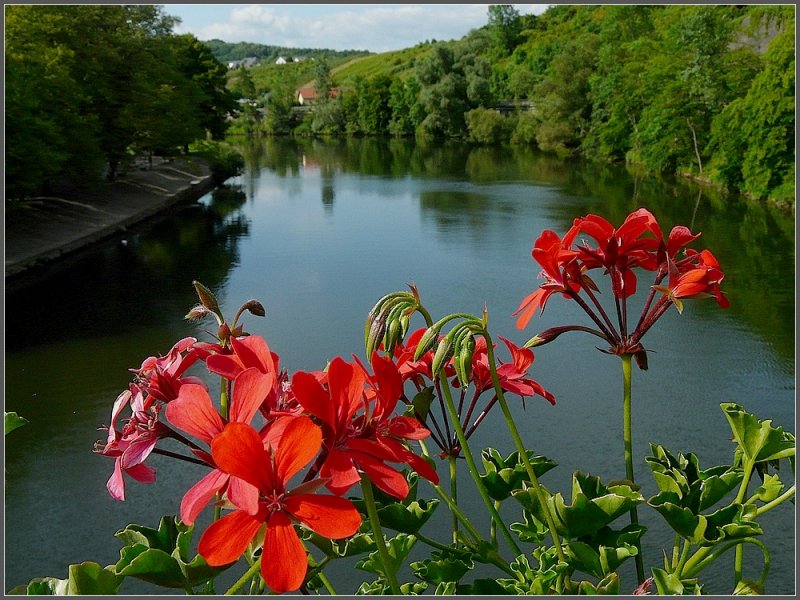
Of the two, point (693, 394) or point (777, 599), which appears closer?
point (777, 599)

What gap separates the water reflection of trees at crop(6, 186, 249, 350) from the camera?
460 inches

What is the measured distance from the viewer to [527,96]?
4666 cm

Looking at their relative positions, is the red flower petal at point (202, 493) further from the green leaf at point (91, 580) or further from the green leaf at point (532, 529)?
the green leaf at point (532, 529)

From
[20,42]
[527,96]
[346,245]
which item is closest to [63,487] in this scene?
[346,245]

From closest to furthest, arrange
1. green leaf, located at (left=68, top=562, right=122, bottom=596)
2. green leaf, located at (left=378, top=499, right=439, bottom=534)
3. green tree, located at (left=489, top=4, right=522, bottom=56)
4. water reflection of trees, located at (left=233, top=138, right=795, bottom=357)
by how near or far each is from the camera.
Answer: green leaf, located at (left=68, top=562, right=122, bottom=596) < green leaf, located at (left=378, top=499, right=439, bottom=534) < water reflection of trees, located at (left=233, top=138, right=795, bottom=357) < green tree, located at (left=489, top=4, right=522, bottom=56)

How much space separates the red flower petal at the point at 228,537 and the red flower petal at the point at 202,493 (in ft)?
0.08

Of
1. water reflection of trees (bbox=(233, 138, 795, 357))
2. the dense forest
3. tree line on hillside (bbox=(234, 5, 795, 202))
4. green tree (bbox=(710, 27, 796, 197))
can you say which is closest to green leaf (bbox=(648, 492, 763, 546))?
water reflection of trees (bbox=(233, 138, 795, 357))

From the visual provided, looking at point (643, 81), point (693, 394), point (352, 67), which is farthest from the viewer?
point (352, 67)

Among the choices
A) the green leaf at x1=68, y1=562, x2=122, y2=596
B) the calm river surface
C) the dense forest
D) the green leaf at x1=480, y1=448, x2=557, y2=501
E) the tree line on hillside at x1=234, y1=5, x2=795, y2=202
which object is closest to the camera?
the green leaf at x1=68, y1=562, x2=122, y2=596

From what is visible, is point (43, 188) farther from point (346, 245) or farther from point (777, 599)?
point (777, 599)

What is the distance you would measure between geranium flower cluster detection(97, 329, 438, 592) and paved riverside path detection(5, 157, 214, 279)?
1442 centimetres

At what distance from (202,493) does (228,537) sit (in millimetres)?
44

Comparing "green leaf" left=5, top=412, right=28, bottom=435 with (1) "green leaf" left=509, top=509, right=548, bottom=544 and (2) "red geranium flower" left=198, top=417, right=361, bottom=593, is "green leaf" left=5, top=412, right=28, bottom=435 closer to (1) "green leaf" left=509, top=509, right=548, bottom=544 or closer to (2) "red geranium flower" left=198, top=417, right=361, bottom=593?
(2) "red geranium flower" left=198, top=417, right=361, bottom=593

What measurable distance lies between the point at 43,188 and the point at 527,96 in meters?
32.4
